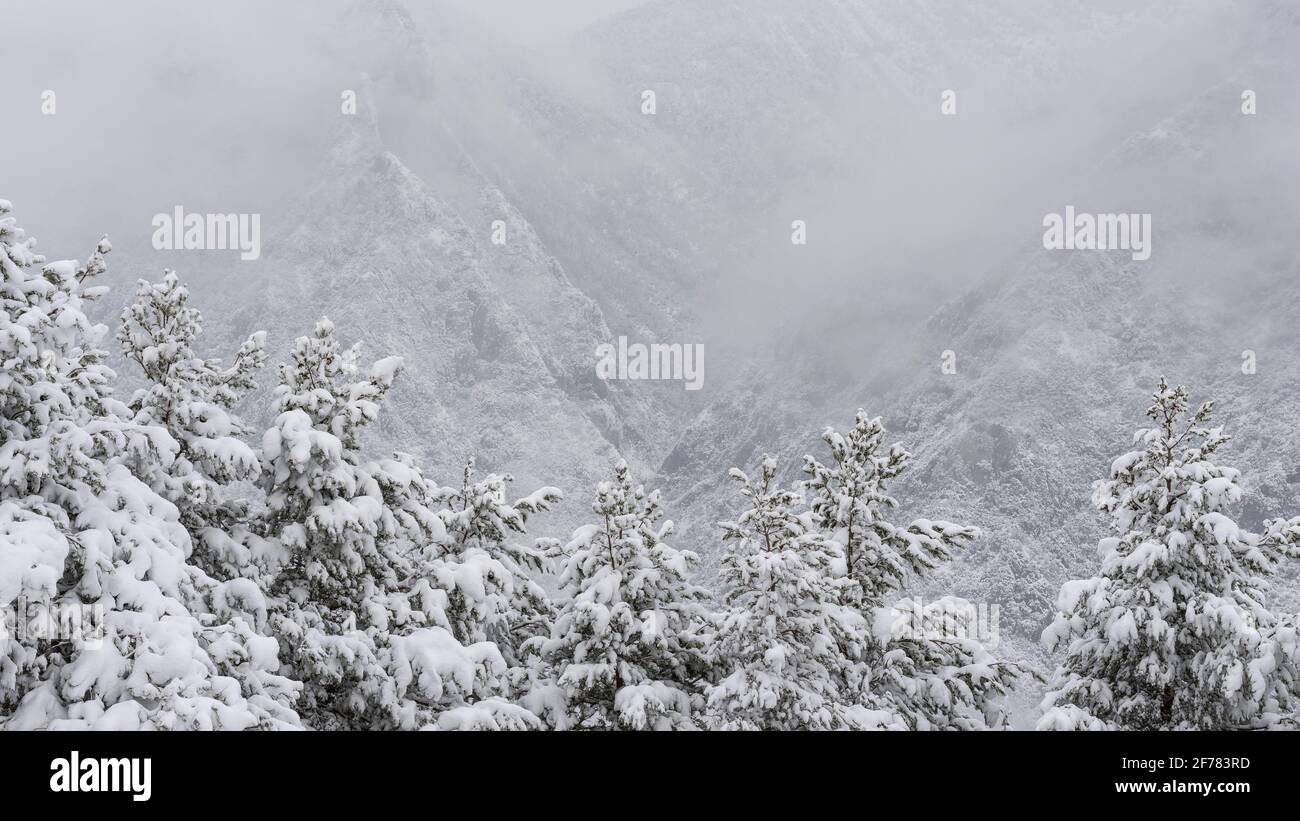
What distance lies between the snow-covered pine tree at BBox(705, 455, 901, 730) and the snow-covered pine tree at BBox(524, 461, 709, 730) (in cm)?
64

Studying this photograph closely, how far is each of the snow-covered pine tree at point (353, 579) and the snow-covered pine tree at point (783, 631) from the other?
3.27 metres

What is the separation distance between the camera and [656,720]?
18.4 meters

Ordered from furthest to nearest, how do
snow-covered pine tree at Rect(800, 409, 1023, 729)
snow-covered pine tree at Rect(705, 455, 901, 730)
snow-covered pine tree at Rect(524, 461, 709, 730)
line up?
1. snow-covered pine tree at Rect(800, 409, 1023, 729)
2. snow-covered pine tree at Rect(524, 461, 709, 730)
3. snow-covered pine tree at Rect(705, 455, 901, 730)

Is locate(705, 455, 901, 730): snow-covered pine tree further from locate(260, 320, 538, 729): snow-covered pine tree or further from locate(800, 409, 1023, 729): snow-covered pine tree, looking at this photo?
locate(260, 320, 538, 729): snow-covered pine tree

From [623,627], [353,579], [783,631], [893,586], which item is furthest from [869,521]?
[353,579]

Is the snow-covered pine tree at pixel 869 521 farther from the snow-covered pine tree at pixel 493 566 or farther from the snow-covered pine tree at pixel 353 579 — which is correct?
the snow-covered pine tree at pixel 353 579

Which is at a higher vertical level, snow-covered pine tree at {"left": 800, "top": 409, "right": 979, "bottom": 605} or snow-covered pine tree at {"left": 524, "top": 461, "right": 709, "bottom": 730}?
snow-covered pine tree at {"left": 800, "top": 409, "right": 979, "bottom": 605}

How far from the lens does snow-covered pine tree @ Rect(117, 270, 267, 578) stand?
17391 mm

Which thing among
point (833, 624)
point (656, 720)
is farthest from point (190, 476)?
point (833, 624)

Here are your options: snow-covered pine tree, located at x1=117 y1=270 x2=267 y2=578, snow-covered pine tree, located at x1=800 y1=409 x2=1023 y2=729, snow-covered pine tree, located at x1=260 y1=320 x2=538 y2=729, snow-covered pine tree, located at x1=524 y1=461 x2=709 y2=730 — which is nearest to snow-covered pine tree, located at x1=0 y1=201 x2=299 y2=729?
snow-covered pine tree, located at x1=117 y1=270 x2=267 y2=578

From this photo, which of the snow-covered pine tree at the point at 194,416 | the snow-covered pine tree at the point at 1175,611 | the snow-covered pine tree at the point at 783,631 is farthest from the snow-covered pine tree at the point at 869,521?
the snow-covered pine tree at the point at 194,416

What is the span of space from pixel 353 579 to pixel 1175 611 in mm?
12417

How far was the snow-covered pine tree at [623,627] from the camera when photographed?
62.0 ft
